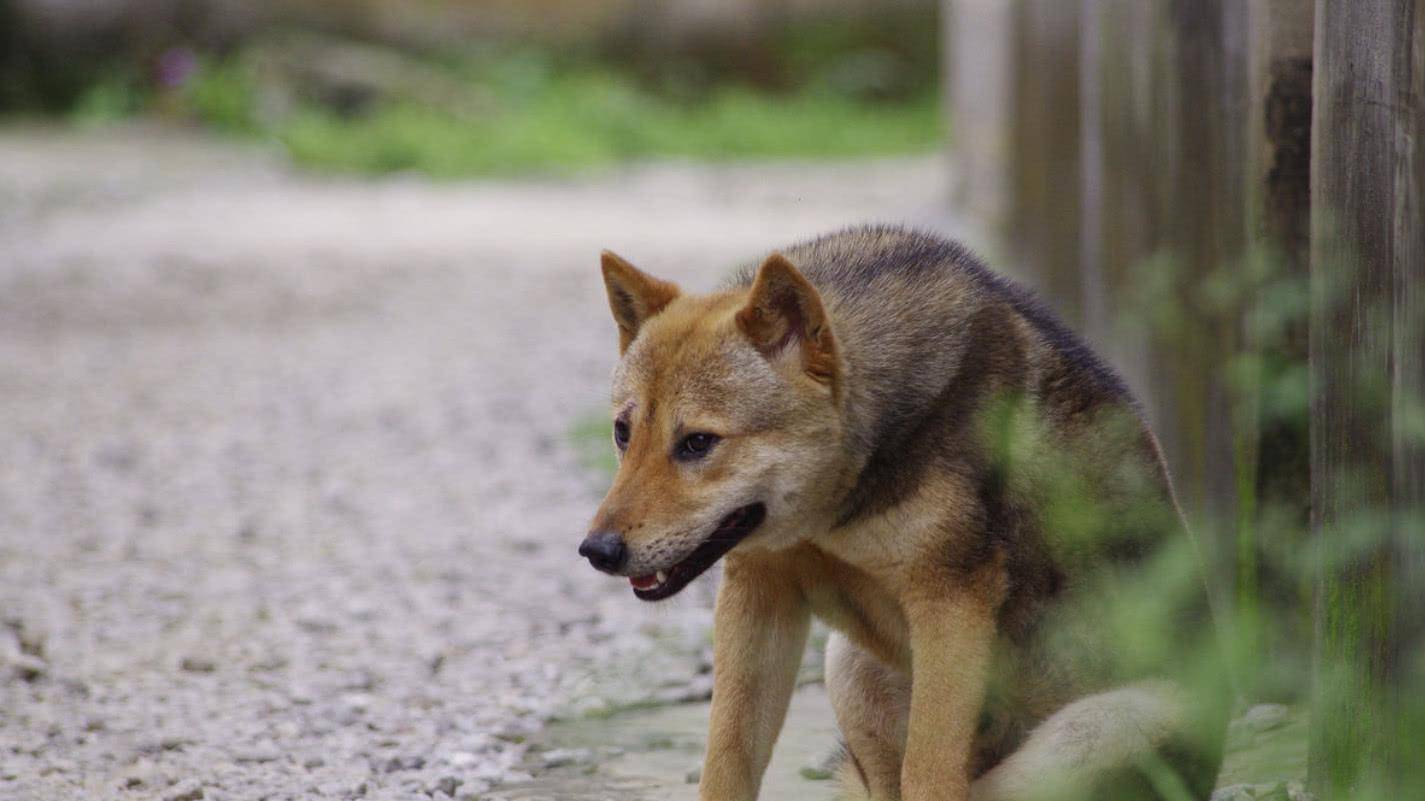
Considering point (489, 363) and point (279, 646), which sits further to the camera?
point (489, 363)

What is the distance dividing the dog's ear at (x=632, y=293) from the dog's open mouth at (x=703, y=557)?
22.3 inches

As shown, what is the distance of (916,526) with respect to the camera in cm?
342

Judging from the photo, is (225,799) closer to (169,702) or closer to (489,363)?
(169,702)

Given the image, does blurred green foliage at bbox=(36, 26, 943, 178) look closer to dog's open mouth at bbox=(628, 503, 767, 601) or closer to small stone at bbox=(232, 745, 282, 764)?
small stone at bbox=(232, 745, 282, 764)

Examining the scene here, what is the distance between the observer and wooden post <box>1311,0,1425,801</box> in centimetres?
328

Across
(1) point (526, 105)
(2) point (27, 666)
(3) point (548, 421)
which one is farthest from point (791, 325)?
(1) point (526, 105)

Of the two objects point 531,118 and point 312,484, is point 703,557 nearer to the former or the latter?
point 312,484

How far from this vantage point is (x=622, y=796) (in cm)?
405

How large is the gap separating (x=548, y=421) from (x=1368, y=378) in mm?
5596

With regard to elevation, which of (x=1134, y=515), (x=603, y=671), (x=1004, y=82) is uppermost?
(x=1004, y=82)

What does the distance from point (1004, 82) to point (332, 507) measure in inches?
231

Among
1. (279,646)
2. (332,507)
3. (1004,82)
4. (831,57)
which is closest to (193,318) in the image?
(332,507)

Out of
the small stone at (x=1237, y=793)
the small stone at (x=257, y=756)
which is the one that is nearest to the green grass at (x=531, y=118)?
the small stone at (x=257, y=756)

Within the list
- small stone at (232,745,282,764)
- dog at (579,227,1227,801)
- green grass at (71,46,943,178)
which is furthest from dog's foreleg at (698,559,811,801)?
green grass at (71,46,943,178)
